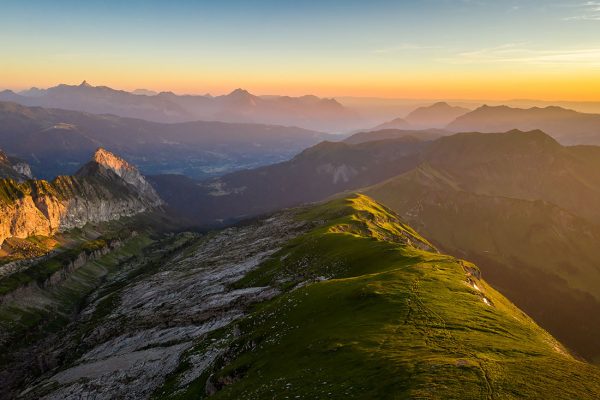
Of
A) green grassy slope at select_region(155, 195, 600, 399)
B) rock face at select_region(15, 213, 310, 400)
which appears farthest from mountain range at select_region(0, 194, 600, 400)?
rock face at select_region(15, 213, 310, 400)

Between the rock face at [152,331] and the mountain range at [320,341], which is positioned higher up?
the mountain range at [320,341]

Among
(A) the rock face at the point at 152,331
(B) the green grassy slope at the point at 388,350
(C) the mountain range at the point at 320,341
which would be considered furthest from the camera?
(A) the rock face at the point at 152,331

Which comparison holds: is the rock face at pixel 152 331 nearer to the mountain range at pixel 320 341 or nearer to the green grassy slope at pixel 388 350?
the mountain range at pixel 320 341

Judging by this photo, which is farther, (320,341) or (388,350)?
(320,341)

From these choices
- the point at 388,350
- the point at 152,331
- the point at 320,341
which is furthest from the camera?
the point at 152,331

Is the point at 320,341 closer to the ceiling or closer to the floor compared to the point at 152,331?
closer to the ceiling

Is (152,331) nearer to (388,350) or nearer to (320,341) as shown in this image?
(320,341)

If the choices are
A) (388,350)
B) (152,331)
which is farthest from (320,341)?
(152,331)

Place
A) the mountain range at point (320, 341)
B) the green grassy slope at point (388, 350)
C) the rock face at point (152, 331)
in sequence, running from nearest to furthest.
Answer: the green grassy slope at point (388, 350) → the mountain range at point (320, 341) → the rock face at point (152, 331)

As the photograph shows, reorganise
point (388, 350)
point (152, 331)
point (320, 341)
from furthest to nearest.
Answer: point (152, 331), point (320, 341), point (388, 350)

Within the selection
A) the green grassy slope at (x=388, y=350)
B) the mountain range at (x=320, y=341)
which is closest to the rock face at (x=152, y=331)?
the mountain range at (x=320, y=341)
